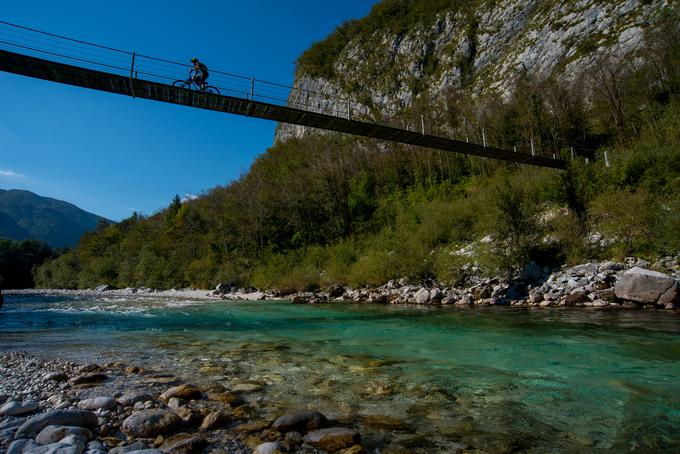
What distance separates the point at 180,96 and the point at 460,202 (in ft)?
65.6

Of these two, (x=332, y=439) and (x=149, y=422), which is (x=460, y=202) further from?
(x=149, y=422)

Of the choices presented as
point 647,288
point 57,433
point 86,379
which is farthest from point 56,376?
point 647,288

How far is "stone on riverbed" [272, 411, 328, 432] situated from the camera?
3.55 m

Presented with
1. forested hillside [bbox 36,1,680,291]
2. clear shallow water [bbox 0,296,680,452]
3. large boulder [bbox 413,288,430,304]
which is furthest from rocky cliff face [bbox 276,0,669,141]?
clear shallow water [bbox 0,296,680,452]

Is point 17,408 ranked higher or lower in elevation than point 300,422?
higher

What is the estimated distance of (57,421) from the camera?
3.31m

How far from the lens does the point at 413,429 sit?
3.61 metres

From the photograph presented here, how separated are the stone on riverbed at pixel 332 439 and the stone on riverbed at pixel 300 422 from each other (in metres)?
0.19

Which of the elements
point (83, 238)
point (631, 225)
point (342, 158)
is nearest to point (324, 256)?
point (342, 158)

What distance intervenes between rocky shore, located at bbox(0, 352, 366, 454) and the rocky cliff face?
2289 centimetres

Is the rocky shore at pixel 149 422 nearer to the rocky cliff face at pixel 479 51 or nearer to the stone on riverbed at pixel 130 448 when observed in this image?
the stone on riverbed at pixel 130 448

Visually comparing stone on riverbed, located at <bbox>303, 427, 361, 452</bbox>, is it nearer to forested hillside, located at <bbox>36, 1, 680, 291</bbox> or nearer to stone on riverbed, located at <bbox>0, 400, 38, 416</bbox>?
stone on riverbed, located at <bbox>0, 400, 38, 416</bbox>

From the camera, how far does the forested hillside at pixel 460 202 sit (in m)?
18.0

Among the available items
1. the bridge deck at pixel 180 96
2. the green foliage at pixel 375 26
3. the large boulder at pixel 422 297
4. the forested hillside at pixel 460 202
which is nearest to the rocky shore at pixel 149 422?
the bridge deck at pixel 180 96
